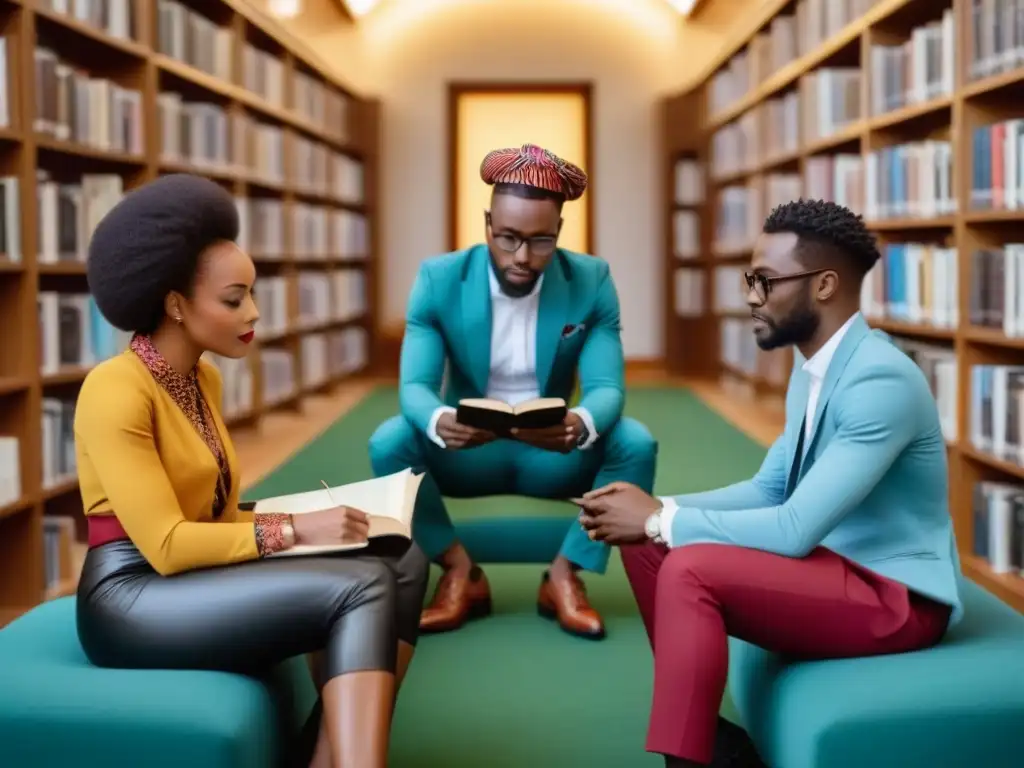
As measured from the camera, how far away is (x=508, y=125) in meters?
10.4

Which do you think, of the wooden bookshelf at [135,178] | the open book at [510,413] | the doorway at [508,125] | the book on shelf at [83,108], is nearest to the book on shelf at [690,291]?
the doorway at [508,125]

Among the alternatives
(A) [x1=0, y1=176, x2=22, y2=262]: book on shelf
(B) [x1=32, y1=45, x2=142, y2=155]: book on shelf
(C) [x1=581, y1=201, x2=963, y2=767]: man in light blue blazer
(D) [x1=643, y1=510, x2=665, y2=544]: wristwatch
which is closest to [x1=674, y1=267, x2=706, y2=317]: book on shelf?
(B) [x1=32, y1=45, x2=142, y2=155]: book on shelf

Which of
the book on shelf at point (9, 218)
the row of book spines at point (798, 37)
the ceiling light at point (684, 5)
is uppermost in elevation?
the ceiling light at point (684, 5)

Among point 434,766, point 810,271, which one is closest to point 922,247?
point 810,271

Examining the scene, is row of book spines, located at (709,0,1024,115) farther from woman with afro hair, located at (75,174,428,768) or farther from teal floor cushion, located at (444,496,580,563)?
woman with afro hair, located at (75,174,428,768)

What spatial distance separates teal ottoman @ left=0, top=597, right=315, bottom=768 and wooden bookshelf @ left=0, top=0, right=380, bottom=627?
174 centimetres

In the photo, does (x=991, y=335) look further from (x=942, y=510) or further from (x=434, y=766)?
(x=434, y=766)

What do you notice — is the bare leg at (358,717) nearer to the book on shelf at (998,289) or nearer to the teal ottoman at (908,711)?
the teal ottoman at (908,711)

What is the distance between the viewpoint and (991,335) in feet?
11.8

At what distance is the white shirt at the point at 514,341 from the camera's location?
317 centimetres

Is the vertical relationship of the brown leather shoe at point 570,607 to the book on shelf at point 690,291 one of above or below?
below

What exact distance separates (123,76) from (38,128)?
1060 mm

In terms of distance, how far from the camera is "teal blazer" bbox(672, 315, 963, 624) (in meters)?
1.84

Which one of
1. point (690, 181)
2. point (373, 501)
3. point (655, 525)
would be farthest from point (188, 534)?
point (690, 181)
